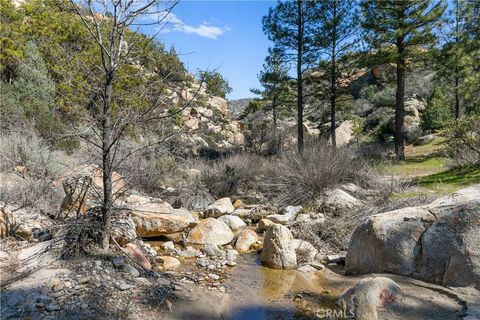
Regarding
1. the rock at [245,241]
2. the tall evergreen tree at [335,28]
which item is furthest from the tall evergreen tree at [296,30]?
the rock at [245,241]

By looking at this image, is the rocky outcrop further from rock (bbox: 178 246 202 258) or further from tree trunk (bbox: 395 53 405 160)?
tree trunk (bbox: 395 53 405 160)

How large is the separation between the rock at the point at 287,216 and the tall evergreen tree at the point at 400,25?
10.1m

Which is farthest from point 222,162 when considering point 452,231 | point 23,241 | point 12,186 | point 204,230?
point 452,231

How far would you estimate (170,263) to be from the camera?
17.5 feet

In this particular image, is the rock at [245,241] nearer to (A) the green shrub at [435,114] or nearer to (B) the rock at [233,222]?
(B) the rock at [233,222]

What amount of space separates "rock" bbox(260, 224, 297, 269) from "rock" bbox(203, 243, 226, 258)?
0.67 metres

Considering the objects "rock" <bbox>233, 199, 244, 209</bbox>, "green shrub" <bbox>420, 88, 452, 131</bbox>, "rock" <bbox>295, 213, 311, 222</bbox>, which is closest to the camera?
"rock" <bbox>295, 213, 311, 222</bbox>

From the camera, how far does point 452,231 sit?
14.1ft

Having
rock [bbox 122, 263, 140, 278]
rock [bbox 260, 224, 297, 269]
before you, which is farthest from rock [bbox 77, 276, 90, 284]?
rock [bbox 260, 224, 297, 269]

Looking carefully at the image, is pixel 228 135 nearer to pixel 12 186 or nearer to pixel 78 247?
pixel 12 186

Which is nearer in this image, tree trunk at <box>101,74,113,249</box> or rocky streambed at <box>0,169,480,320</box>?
rocky streambed at <box>0,169,480,320</box>

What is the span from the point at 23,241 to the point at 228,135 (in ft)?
71.5

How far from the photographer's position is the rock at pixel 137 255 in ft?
15.0

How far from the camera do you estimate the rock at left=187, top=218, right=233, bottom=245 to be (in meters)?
6.63
